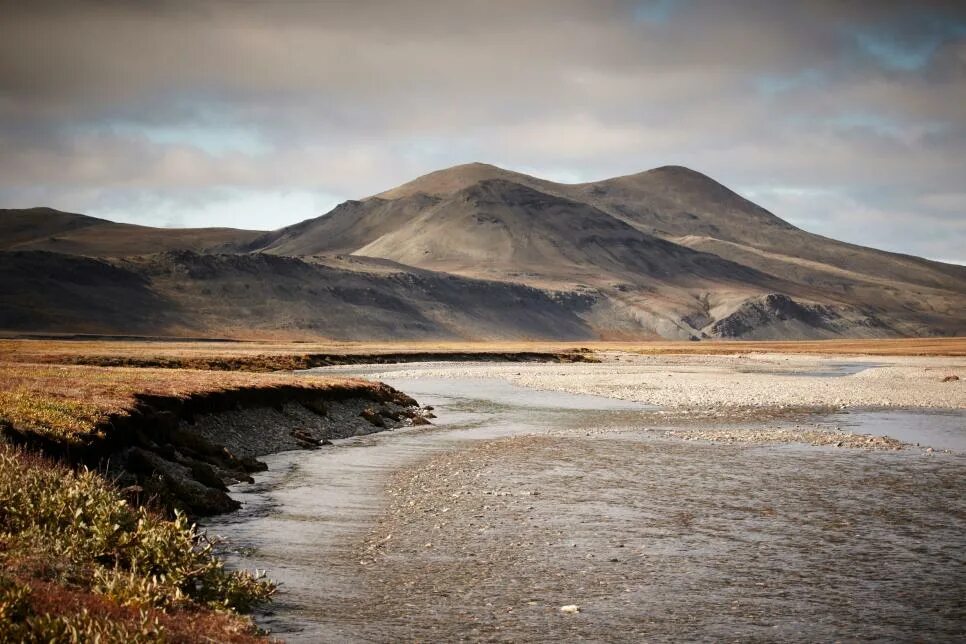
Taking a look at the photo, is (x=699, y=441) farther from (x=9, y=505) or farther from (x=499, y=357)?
(x=499, y=357)

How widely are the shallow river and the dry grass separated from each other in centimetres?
458

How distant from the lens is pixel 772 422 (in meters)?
47.3

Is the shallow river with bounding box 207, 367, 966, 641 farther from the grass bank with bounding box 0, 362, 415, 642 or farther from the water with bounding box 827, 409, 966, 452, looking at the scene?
the water with bounding box 827, 409, 966, 452

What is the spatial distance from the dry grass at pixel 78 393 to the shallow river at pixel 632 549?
15.0 feet

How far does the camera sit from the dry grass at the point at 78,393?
22375mm

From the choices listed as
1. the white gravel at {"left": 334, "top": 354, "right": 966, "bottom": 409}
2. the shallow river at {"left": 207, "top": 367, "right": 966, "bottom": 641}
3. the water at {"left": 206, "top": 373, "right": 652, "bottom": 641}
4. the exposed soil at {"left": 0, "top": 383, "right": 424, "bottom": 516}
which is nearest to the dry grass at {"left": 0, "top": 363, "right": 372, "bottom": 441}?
the exposed soil at {"left": 0, "top": 383, "right": 424, "bottom": 516}

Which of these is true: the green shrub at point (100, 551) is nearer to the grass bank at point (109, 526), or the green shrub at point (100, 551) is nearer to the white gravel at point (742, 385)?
the grass bank at point (109, 526)

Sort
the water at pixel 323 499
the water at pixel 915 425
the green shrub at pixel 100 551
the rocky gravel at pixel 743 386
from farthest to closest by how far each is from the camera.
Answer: the rocky gravel at pixel 743 386, the water at pixel 915 425, the water at pixel 323 499, the green shrub at pixel 100 551

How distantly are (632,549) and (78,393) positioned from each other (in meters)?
19.6

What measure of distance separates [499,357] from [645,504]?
111970mm

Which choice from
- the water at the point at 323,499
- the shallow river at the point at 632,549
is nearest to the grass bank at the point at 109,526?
the water at the point at 323,499

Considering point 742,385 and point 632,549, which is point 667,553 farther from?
point 742,385

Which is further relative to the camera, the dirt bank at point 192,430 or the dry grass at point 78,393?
the dry grass at point 78,393

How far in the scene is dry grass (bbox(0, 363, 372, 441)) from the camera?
2238 centimetres
